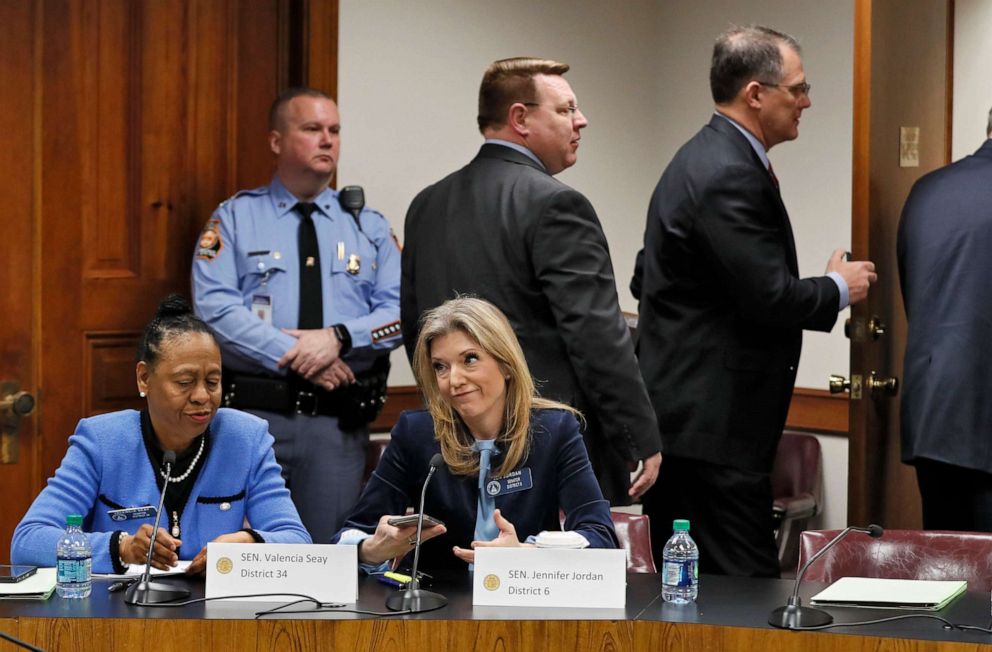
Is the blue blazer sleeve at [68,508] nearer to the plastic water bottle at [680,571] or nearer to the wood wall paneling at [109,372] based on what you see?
the plastic water bottle at [680,571]

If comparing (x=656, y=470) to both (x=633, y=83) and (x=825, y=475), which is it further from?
(x=633, y=83)

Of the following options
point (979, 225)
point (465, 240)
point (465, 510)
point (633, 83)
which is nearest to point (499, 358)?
point (465, 510)

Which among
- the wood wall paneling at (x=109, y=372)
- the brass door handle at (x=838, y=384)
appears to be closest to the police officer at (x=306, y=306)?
the wood wall paneling at (x=109, y=372)

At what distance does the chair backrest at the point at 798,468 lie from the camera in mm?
5289

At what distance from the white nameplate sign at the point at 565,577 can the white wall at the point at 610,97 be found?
2592 mm

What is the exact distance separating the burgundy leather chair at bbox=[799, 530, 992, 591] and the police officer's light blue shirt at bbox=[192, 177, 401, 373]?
183 centimetres

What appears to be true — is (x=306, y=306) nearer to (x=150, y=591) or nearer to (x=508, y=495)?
(x=508, y=495)

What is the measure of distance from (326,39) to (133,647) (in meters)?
2.81

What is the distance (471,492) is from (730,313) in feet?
3.86

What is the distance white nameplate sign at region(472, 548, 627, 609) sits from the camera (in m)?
2.59

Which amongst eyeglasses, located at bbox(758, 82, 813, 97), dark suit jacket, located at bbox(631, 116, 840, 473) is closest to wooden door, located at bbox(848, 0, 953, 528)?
eyeglasses, located at bbox(758, 82, 813, 97)

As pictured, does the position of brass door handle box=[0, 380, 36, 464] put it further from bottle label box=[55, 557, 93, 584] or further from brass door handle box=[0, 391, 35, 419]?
bottle label box=[55, 557, 93, 584]

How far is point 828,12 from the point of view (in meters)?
5.38

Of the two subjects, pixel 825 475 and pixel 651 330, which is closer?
pixel 651 330
